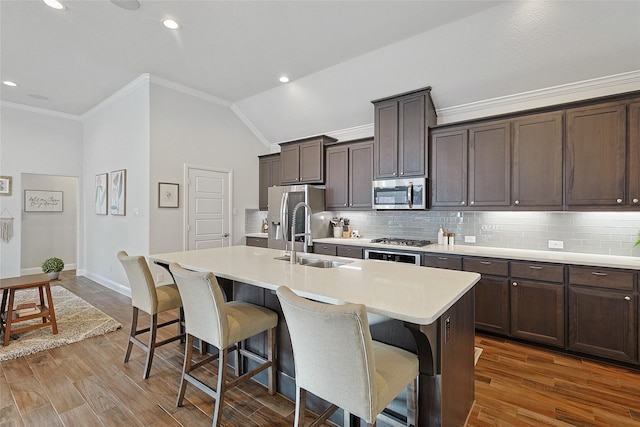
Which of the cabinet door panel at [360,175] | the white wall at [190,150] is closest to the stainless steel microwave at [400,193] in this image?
the cabinet door panel at [360,175]

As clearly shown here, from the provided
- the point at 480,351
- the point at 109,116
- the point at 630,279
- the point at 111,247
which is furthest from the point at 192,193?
the point at 630,279

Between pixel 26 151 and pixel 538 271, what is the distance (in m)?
8.21

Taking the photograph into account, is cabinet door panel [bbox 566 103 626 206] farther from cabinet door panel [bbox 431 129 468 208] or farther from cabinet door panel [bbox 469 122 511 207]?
cabinet door panel [bbox 431 129 468 208]

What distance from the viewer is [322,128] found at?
17.8ft

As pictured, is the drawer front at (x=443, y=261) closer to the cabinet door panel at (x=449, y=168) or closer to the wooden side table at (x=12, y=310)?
the cabinet door panel at (x=449, y=168)

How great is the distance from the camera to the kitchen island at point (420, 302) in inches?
54.9

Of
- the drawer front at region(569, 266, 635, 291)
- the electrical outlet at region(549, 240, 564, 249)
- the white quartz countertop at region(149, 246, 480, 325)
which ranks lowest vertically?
the drawer front at region(569, 266, 635, 291)

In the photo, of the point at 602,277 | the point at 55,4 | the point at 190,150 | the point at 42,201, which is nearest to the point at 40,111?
the point at 42,201

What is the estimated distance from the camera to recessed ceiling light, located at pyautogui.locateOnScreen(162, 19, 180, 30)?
3.15 meters

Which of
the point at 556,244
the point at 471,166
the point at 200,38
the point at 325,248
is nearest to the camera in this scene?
the point at 556,244

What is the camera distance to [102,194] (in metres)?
5.51

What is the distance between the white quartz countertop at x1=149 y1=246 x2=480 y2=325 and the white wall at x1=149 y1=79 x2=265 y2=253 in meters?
2.14

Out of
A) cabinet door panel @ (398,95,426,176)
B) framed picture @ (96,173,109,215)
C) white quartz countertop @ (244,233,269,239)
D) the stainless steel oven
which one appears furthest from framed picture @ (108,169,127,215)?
cabinet door panel @ (398,95,426,176)

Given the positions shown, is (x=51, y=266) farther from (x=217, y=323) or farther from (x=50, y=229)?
(x=217, y=323)
